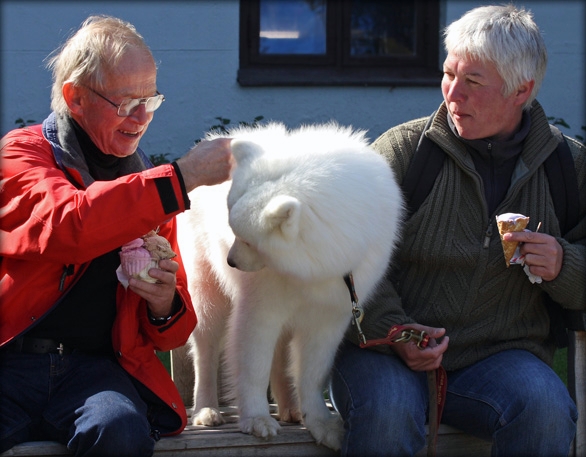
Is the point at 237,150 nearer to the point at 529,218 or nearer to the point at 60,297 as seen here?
the point at 60,297

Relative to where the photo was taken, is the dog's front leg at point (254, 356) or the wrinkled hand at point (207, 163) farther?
the dog's front leg at point (254, 356)

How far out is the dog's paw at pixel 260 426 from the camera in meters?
3.12

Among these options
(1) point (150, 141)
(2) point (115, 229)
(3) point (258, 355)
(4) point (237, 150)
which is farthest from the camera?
(1) point (150, 141)

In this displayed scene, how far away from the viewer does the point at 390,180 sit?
10.3 feet

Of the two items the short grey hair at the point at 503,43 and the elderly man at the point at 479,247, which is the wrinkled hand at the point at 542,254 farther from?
the short grey hair at the point at 503,43

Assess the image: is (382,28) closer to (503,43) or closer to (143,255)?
(503,43)

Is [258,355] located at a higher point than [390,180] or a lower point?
lower

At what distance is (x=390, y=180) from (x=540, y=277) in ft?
2.17

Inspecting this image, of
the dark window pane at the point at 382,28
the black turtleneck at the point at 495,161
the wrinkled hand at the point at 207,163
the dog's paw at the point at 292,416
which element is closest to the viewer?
the wrinkled hand at the point at 207,163

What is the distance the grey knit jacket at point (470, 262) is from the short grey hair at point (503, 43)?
0.24 metres

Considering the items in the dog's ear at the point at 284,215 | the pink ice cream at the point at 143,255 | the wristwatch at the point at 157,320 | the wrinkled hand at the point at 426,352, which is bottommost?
the wrinkled hand at the point at 426,352

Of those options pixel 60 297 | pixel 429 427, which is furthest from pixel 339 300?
pixel 60 297

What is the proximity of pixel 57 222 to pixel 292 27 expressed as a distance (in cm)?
453

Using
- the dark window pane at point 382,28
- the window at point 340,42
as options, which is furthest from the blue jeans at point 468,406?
the dark window pane at point 382,28
